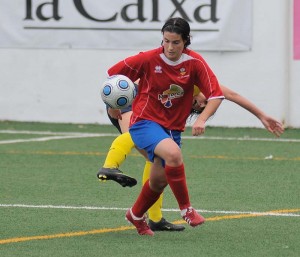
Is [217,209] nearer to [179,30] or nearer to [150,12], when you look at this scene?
[179,30]

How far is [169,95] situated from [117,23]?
8847mm

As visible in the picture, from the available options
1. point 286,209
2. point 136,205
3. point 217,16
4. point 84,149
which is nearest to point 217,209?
point 286,209

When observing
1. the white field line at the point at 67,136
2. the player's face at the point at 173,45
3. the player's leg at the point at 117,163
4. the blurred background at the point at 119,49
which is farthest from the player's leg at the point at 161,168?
the blurred background at the point at 119,49

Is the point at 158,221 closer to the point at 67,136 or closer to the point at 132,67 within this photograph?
the point at 132,67

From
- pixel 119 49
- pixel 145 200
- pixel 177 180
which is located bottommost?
pixel 119 49

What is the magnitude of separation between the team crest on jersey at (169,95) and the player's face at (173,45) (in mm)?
Result: 238

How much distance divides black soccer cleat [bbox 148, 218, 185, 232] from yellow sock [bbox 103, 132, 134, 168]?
2.03 feet

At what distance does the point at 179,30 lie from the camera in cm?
817

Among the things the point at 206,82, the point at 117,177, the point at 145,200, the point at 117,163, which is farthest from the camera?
the point at 117,163

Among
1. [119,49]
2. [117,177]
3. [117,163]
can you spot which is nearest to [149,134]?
[117,177]

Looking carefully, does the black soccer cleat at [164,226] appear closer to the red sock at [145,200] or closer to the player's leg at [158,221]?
the player's leg at [158,221]

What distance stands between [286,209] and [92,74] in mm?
7964

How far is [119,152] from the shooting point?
9125mm

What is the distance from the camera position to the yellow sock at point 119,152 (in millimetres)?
9055
